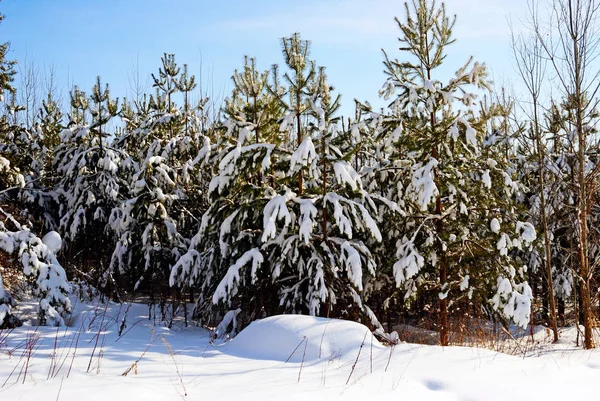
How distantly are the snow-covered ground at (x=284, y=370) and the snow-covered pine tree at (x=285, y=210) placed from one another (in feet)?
5.58

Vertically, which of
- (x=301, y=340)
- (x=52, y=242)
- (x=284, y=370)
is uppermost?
(x=52, y=242)

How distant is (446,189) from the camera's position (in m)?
8.25

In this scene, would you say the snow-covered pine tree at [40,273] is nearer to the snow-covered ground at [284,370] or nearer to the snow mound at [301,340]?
the snow-covered ground at [284,370]

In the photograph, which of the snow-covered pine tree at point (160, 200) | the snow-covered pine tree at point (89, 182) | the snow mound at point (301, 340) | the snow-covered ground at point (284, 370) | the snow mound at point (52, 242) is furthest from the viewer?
the snow-covered pine tree at point (89, 182)

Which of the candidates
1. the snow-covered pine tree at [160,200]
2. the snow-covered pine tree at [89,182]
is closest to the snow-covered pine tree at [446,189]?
the snow-covered pine tree at [160,200]

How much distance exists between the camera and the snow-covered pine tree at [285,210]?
7254mm

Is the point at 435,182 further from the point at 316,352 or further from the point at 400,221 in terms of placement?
the point at 316,352

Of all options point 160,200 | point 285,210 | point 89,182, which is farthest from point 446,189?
point 89,182

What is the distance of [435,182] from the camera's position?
8078 mm

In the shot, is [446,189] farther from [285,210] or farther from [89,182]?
[89,182]

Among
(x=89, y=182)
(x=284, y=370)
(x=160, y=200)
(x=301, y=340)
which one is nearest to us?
(x=284, y=370)

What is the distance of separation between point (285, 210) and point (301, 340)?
6.72ft

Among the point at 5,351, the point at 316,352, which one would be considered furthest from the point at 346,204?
the point at 5,351

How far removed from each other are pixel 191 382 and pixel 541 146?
423 inches
